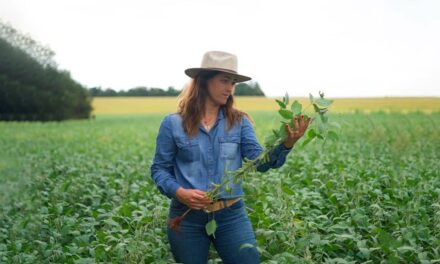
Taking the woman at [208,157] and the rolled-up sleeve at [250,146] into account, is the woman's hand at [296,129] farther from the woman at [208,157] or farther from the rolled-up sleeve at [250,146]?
the rolled-up sleeve at [250,146]

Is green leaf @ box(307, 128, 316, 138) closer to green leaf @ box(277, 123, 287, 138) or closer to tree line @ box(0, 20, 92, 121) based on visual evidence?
green leaf @ box(277, 123, 287, 138)

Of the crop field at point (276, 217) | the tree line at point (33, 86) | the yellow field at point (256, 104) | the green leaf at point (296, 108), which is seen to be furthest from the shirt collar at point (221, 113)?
the tree line at point (33, 86)

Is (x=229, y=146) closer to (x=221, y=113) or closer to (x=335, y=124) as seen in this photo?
(x=221, y=113)

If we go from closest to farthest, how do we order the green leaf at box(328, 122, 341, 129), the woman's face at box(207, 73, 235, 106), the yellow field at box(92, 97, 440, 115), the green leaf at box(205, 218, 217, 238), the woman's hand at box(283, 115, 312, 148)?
the green leaf at box(328, 122, 341, 129)
the woman's hand at box(283, 115, 312, 148)
the green leaf at box(205, 218, 217, 238)
the woman's face at box(207, 73, 235, 106)
the yellow field at box(92, 97, 440, 115)

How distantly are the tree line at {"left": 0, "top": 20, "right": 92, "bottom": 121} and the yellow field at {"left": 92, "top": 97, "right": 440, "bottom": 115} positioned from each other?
2.72 metres

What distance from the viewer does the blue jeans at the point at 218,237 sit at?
3330mm

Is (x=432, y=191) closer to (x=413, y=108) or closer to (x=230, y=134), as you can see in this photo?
(x=230, y=134)

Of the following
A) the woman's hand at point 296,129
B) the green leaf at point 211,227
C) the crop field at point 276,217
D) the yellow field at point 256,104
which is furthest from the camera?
the yellow field at point 256,104

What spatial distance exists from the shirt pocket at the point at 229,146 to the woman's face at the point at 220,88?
21 cm

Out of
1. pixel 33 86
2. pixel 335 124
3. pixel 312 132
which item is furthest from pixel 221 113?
pixel 33 86

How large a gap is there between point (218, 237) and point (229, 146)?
520 millimetres

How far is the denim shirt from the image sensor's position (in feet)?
11.0

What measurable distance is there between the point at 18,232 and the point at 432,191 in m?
3.86

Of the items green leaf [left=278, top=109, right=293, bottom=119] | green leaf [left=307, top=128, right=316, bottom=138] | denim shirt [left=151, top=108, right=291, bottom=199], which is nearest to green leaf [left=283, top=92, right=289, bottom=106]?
green leaf [left=278, top=109, right=293, bottom=119]
